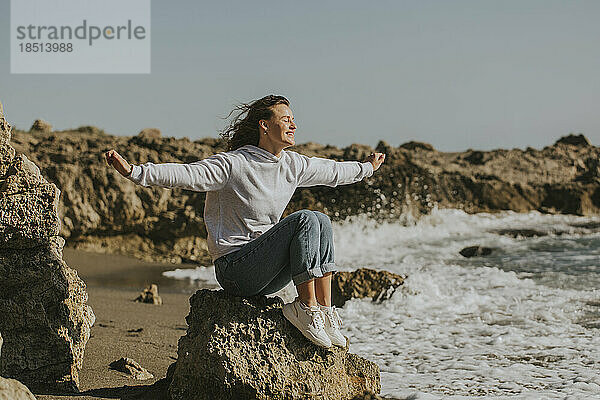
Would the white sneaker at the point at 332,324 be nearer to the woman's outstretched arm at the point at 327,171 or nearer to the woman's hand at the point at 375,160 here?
the woman's outstretched arm at the point at 327,171

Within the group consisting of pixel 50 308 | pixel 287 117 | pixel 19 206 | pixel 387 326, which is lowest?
pixel 387 326

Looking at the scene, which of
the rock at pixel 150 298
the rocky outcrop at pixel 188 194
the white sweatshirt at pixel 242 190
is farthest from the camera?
the rocky outcrop at pixel 188 194

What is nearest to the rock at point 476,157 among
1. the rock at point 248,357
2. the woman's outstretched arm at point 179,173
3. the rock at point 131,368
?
the rock at point 131,368

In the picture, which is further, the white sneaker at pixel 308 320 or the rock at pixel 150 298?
the rock at pixel 150 298

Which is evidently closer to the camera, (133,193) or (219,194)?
(219,194)

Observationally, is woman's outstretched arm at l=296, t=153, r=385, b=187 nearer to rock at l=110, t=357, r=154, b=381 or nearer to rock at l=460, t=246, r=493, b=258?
rock at l=110, t=357, r=154, b=381

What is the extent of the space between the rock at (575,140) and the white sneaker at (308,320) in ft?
76.5

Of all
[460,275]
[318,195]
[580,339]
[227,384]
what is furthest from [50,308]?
[318,195]

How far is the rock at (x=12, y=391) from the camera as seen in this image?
8.43ft

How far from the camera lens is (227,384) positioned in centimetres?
335

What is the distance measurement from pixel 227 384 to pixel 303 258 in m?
0.73

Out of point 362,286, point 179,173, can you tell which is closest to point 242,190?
point 179,173

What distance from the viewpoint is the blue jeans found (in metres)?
3.37

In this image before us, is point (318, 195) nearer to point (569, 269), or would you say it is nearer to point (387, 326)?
point (569, 269)
